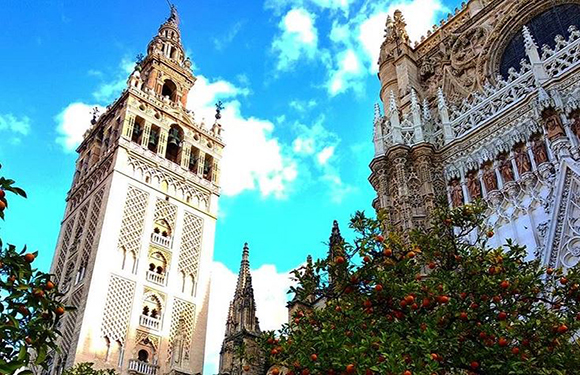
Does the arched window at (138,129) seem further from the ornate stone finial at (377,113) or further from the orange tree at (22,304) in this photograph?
the orange tree at (22,304)

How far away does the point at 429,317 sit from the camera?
18.8 feet

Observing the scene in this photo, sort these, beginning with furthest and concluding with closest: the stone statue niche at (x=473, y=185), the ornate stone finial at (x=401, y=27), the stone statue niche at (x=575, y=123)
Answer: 1. the ornate stone finial at (x=401, y=27)
2. the stone statue niche at (x=473, y=185)
3. the stone statue niche at (x=575, y=123)

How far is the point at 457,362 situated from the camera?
5570mm

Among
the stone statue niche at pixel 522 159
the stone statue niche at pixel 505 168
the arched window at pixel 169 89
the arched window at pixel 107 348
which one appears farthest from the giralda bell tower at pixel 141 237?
the stone statue niche at pixel 522 159

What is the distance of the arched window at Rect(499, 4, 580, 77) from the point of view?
1413 centimetres

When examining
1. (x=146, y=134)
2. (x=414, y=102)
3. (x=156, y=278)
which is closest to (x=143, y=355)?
(x=156, y=278)

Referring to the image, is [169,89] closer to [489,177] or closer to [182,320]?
[182,320]

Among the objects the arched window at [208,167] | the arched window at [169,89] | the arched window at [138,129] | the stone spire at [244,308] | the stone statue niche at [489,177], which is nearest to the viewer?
the stone statue niche at [489,177]

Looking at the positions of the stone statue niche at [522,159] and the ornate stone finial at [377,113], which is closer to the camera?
the stone statue niche at [522,159]

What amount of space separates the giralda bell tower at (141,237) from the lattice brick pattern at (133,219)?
5 cm

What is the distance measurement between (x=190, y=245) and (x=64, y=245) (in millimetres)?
6326

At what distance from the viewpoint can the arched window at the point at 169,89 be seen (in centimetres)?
3534

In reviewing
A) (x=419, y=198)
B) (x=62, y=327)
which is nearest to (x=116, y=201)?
(x=62, y=327)

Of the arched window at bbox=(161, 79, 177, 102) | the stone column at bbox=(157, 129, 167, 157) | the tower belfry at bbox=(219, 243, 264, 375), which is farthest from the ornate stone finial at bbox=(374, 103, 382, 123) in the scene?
the arched window at bbox=(161, 79, 177, 102)
